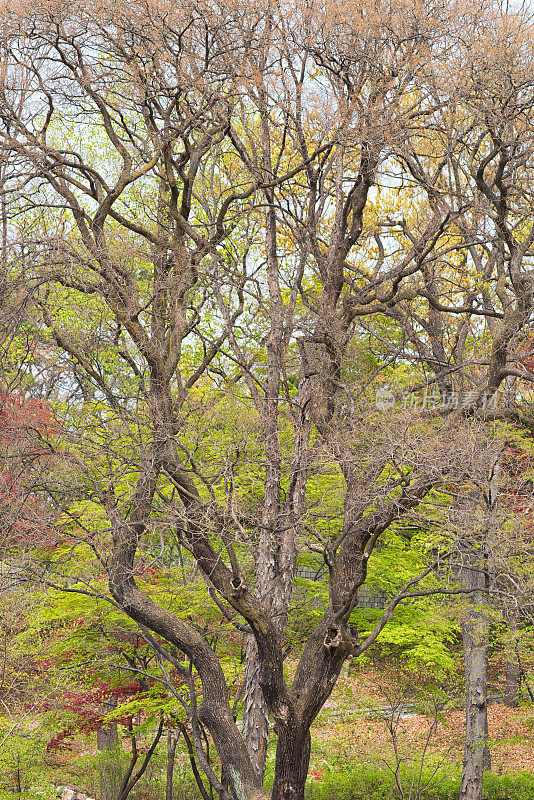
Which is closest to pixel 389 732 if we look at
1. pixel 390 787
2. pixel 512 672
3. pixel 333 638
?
pixel 512 672

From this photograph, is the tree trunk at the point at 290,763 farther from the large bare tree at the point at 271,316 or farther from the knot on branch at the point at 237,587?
the knot on branch at the point at 237,587

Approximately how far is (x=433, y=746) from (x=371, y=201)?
1219 centimetres

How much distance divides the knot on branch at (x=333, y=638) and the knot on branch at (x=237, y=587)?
109 cm

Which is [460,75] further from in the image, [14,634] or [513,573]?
[14,634]

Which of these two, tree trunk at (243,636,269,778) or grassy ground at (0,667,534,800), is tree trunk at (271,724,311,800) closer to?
tree trunk at (243,636,269,778)

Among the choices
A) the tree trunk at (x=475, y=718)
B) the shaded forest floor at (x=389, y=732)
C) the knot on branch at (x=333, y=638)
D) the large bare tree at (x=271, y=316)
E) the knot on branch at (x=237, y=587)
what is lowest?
the shaded forest floor at (x=389, y=732)

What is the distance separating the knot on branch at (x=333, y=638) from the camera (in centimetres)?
755

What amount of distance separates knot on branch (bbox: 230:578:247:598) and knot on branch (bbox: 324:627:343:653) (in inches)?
42.8

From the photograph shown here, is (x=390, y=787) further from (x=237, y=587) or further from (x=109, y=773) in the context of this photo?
(x=237, y=587)

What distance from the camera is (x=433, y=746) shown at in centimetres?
1564

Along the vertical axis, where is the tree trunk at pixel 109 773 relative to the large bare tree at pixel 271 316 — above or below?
below

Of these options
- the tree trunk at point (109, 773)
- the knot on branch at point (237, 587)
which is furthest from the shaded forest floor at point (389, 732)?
the knot on branch at point (237, 587)

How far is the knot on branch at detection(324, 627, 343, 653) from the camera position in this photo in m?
7.55

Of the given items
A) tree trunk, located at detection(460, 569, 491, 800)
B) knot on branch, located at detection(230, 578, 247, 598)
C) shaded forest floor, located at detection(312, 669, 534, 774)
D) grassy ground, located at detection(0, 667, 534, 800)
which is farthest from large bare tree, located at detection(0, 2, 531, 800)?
shaded forest floor, located at detection(312, 669, 534, 774)
